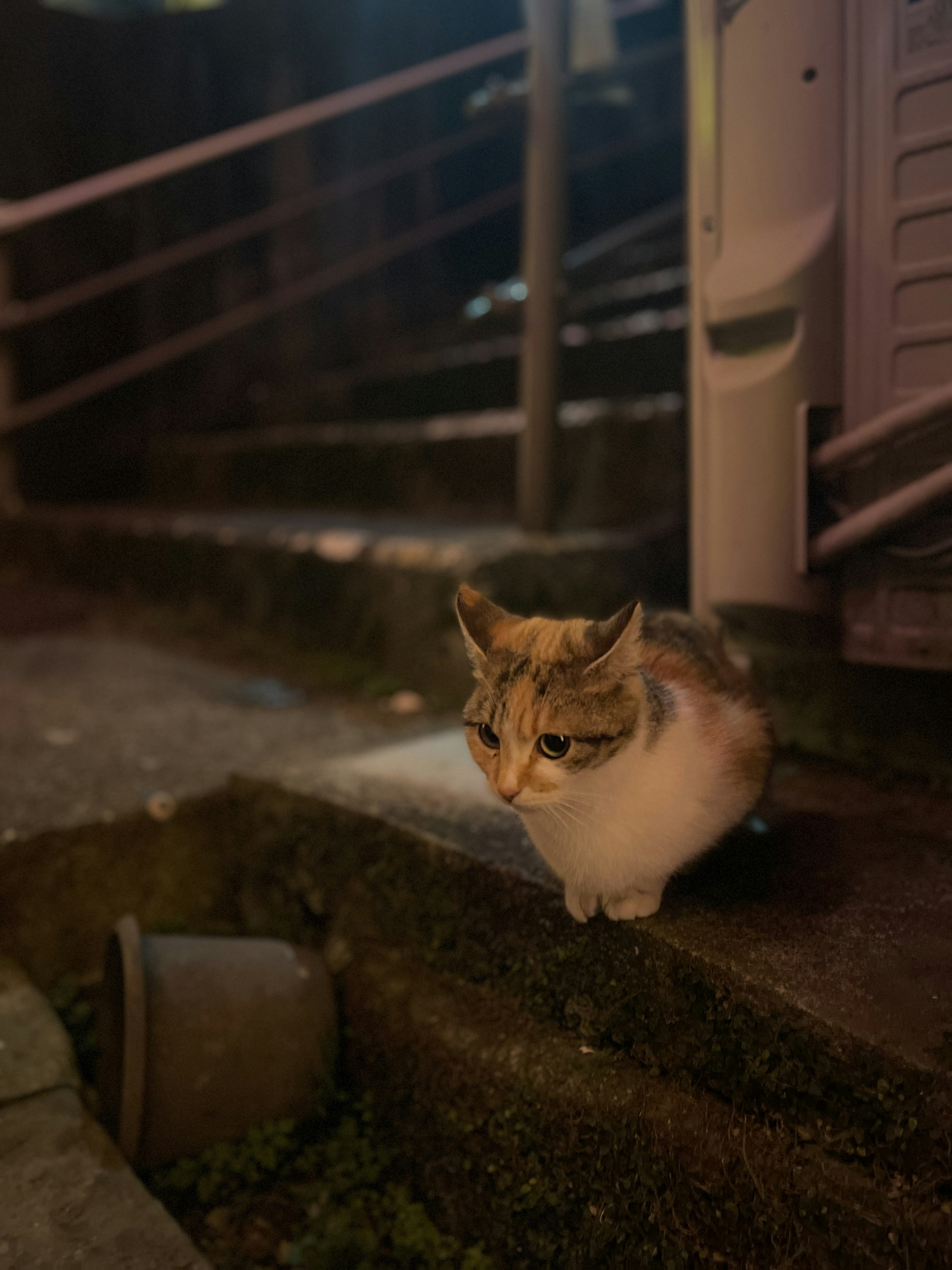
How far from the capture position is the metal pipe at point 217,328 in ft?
13.6

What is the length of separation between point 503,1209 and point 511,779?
0.73m

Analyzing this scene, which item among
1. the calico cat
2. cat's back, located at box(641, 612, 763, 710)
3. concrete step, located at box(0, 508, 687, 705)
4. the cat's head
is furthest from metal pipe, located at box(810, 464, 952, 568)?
concrete step, located at box(0, 508, 687, 705)

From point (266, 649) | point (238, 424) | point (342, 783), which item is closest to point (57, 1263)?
point (342, 783)

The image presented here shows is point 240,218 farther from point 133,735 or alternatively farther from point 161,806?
point 161,806

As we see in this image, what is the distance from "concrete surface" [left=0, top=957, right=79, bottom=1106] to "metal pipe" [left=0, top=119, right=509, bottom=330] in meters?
3.21

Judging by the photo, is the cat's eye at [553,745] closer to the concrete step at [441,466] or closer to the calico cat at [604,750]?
the calico cat at [604,750]

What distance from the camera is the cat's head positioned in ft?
3.68

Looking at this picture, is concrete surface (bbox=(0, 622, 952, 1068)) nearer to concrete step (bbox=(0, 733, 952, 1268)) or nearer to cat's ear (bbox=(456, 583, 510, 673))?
concrete step (bbox=(0, 733, 952, 1268))

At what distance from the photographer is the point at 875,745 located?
1.88 metres

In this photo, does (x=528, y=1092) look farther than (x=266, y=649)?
No

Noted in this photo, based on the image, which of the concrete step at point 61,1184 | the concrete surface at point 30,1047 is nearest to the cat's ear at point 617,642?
the concrete step at point 61,1184

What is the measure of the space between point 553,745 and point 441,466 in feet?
7.93

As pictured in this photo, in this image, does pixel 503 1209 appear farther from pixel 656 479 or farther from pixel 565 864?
pixel 656 479

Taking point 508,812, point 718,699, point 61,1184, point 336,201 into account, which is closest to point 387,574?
point 508,812
